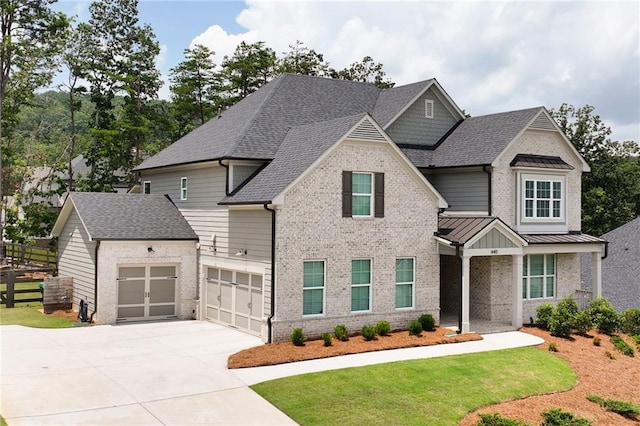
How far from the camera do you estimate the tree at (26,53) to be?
1730 inches

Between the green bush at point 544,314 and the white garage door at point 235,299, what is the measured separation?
36.0 ft

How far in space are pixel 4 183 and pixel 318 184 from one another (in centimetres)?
5031

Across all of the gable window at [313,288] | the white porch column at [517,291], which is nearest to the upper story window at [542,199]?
the white porch column at [517,291]

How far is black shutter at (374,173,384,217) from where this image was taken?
22.2 m

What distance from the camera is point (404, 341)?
20641 millimetres

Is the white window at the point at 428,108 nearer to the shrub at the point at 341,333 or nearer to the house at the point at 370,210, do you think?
the house at the point at 370,210

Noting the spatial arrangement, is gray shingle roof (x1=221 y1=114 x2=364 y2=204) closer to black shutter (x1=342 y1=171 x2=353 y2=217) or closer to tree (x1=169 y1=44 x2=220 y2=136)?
black shutter (x1=342 y1=171 x2=353 y2=217)

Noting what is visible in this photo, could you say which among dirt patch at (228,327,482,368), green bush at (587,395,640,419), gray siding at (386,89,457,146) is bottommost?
green bush at (587,395,640,419)

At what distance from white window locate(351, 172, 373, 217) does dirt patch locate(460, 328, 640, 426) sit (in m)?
7.46

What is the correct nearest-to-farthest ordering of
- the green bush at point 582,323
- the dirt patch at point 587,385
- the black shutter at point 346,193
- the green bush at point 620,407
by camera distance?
the dirt patch at point 587,385 < the green bush at point 620,407 < the black shutter at point 346,193 < the green bush at point 582,323

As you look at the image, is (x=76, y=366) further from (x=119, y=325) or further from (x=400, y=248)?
(x=400, y=248)

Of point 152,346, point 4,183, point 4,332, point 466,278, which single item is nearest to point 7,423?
point 152,346

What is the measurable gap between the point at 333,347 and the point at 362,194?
5.50 meters

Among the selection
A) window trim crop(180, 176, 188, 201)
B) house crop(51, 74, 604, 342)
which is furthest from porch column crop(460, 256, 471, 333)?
window trim crop(180, 176, 188, 201)
